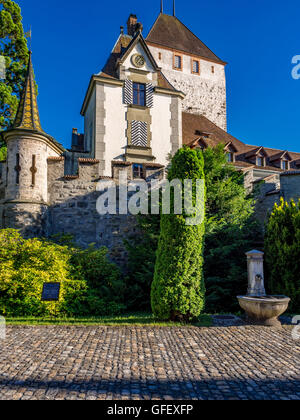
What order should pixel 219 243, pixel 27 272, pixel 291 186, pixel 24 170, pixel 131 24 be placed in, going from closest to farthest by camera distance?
pixel 27 272
pixel 219 243
pixel 24 170
pixel 291 186
pixel 131 24

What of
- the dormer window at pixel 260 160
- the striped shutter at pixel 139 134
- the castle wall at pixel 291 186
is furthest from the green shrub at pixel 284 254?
the dormer window at pixel 260 160

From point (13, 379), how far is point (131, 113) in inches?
582

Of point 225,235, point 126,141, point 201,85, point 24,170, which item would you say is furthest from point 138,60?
point 225,235

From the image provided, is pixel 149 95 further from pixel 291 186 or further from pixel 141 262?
pixel 141 262

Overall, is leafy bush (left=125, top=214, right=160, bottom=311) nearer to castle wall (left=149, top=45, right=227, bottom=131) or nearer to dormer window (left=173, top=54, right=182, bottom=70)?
castle wall (left=149, top=45, right=227, bottom=131)

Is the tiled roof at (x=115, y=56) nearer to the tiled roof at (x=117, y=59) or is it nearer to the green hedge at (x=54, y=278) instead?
the tiled roof at (x=117, y=59)

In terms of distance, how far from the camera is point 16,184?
10.7 metres

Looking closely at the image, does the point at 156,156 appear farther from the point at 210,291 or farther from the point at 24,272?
the point at 24,272

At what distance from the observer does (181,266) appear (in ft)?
25.7

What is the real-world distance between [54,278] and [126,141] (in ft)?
32.3

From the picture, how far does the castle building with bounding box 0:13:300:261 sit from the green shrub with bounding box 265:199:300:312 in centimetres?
334

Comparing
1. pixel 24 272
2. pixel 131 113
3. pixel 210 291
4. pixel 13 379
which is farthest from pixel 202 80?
pixel 13 379

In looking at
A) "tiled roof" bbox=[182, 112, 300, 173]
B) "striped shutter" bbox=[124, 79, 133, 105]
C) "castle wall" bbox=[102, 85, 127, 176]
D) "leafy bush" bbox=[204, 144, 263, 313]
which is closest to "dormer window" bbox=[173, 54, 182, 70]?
"tiled roof" bbox=[182, 112, 300, 173]

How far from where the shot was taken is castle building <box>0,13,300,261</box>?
10.9m
